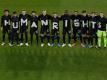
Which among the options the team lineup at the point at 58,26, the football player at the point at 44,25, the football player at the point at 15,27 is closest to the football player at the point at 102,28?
the team lineup at the point at 58,26

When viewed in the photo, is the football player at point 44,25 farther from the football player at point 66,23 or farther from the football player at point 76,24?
the football player at point 76,24

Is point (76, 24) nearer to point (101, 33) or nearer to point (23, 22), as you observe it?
point (101, 33)

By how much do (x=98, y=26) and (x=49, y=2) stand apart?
547 inches

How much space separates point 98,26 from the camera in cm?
2534

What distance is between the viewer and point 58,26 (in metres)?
25.8

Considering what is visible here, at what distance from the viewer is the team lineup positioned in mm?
25406

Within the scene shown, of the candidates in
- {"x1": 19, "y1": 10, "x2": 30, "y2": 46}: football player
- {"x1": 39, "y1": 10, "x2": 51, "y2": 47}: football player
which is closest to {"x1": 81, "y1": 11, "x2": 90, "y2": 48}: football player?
{"x1": 39, "y1": 10, "x2": 51, "y2": 47}: football player

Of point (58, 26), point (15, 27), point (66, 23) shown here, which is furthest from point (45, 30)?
point (15, 27)

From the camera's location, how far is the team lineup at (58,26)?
2541cm

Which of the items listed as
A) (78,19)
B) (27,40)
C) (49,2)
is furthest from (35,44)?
(49,2)

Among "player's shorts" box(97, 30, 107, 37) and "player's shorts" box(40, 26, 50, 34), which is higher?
"player's shorts" box(40, 26, 50, 34)

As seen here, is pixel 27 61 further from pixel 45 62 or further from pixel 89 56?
pixel 89 56

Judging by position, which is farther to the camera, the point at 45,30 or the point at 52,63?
the point at 45,30

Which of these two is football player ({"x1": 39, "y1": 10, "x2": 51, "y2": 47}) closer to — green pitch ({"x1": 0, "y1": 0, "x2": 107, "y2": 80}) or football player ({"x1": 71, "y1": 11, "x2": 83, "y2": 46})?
green pitch ({"x1": 0, "y1": 0, "x2": 107, "y2": 80})
